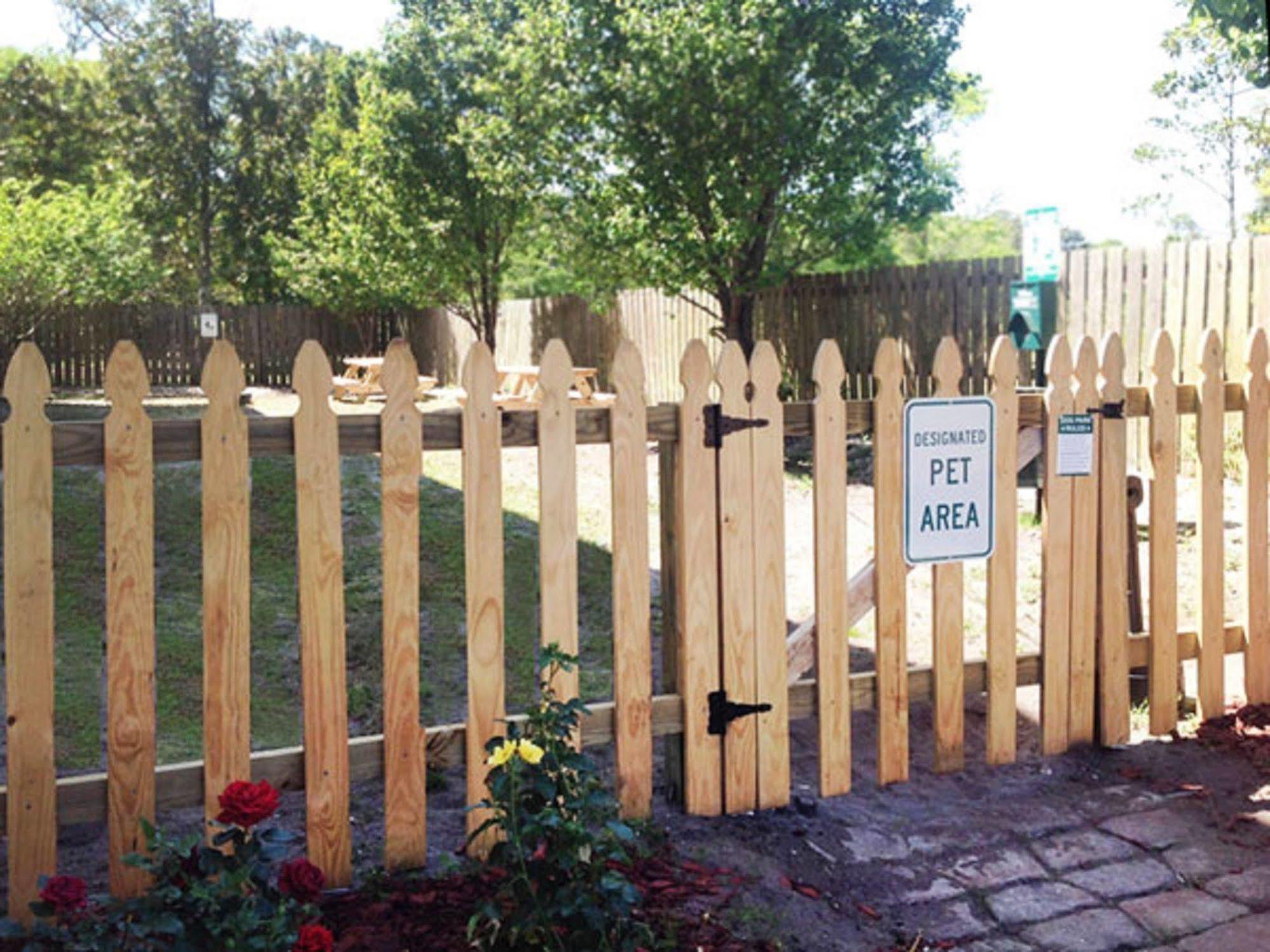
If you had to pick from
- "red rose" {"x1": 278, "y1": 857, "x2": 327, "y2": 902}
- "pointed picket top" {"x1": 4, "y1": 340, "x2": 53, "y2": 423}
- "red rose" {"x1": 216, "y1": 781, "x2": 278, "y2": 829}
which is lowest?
"red rose" {"x1": 278, "y1": 857, "x2": 327, "y2": 902}

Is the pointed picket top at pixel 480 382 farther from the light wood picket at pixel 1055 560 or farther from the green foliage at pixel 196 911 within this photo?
the light wood picket at pixel 1055 560

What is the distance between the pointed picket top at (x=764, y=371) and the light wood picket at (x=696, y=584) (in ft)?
0.51

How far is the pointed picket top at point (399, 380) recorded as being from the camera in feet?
12.3

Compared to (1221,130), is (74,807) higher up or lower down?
lower down

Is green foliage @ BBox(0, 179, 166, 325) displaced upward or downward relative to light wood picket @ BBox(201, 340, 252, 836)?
upward

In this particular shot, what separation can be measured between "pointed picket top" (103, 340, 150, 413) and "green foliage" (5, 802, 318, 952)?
1.12m

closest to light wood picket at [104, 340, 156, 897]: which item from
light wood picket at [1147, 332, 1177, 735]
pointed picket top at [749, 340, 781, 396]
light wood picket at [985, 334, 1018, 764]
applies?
pointed picket top at [749, 340, 781, 396]

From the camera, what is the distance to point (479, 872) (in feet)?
11.6

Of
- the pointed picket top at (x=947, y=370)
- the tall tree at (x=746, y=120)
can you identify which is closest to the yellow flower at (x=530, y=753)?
the pointed picket top at (x=947, y=370)

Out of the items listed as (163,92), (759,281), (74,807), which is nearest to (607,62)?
(759,281)

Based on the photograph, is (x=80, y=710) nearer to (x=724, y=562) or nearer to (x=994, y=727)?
(x=724, y=562)

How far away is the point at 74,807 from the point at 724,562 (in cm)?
201

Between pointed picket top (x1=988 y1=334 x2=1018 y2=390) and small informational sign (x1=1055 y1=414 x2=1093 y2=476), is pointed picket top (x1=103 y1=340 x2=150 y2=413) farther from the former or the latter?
small informational sign (x1=1055 y1=414 x2=1093 y2=476)

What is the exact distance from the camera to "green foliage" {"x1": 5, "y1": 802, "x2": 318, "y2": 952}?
2809 mm
